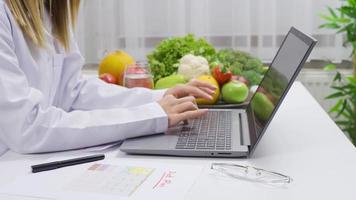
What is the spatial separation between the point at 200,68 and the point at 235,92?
0.17 metres

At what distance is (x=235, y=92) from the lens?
1.33m

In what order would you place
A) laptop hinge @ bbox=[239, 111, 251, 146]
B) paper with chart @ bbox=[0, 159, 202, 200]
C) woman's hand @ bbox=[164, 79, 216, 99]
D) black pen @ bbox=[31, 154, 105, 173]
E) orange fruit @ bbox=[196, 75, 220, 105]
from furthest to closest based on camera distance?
→ orange fruit @ bbox=[196, 75, 220, 105], woman's hand @ bbox=[164, 79, 216, 99], laptop hinge @ bbox=[239, 111, 251, 146], black pen @ bbox=[31, 154, 105, 173], paper with chart @ bbox=[0, 159, 202, 200]

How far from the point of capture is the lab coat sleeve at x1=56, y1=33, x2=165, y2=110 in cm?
126

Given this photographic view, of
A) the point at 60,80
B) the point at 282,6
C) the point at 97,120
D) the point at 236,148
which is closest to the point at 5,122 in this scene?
the point at 97,120

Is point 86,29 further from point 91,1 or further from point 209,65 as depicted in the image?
point 209,65

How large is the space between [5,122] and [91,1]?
136cm

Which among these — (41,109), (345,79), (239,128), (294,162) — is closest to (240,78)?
(239,128)

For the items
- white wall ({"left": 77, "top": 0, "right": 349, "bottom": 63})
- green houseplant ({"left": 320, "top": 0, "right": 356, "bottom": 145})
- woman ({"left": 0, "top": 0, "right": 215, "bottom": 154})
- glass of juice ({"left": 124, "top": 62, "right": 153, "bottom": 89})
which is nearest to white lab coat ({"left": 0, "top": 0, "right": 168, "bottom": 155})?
woman ({"left": 0, "top": 0, "right": 215, "bottom": 154})

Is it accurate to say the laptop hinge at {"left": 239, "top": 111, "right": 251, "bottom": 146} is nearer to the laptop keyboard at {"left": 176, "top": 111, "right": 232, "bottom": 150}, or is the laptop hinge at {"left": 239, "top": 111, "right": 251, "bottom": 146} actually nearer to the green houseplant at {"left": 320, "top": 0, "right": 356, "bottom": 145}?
the laptop keyboard at {"left": 176, "top": 111, "right": 232, "bottom": 150}

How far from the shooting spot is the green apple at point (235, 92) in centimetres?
133

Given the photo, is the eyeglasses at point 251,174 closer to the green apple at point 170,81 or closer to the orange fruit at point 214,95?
the orange fruit at point 214,95

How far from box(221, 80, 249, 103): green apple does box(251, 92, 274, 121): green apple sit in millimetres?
113

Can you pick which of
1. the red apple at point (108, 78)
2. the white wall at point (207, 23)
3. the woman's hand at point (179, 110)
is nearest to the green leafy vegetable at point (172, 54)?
the red apple at point (108, 78)

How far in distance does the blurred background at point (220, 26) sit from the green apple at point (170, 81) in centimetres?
80
